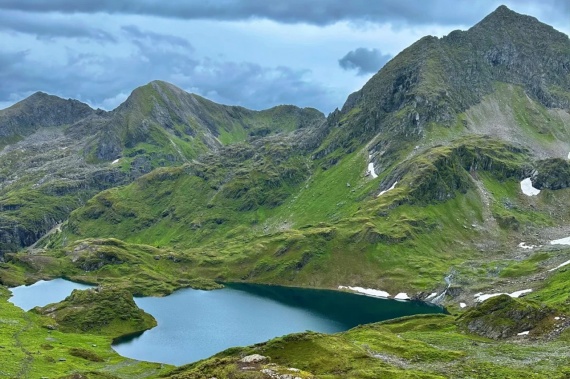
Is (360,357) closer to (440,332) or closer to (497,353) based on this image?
(497,353)

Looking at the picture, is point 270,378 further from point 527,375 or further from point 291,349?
point 527,375

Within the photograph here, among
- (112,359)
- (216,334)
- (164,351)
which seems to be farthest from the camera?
(216,334)

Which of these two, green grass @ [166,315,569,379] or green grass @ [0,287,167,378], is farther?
green grass @ [0,287,167,378]

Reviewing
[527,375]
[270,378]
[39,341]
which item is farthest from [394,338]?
[39,341]

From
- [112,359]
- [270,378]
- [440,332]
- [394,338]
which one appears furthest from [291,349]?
[112,359]

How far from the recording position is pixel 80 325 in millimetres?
195000

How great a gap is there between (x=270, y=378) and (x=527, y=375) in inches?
1559

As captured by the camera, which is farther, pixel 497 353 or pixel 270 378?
pixel 497 353

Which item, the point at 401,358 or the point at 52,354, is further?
the point at 52,354

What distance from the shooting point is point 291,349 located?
333ft

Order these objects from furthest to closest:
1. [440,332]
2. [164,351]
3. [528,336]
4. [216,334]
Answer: [216,334] < [164,351] < [440,332] < [528,336]

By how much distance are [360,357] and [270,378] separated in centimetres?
2344

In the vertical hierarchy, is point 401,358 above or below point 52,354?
below

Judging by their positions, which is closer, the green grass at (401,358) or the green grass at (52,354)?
the green grass at (401,358)
